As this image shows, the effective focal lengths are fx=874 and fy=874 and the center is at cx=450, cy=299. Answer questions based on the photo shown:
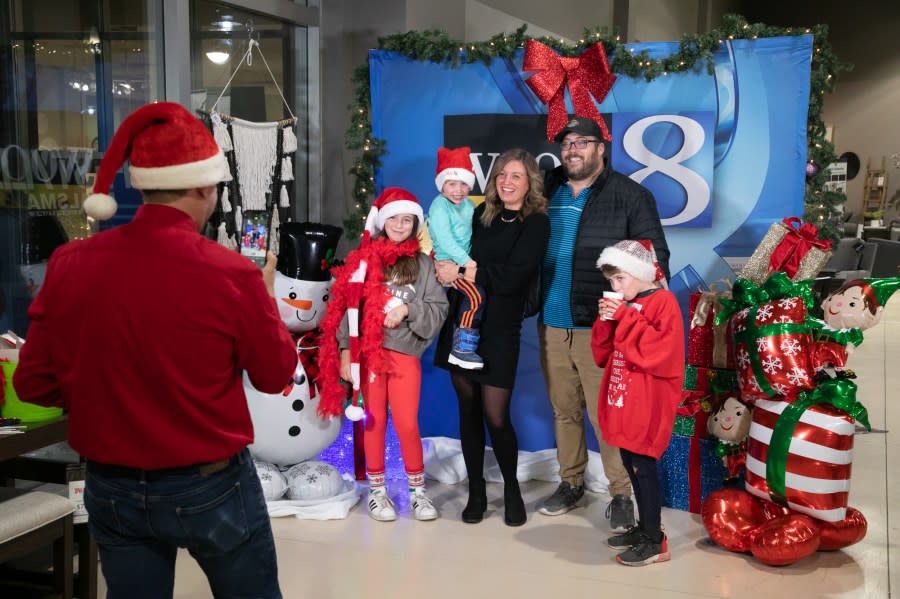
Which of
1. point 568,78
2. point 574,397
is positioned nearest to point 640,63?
point 568,78

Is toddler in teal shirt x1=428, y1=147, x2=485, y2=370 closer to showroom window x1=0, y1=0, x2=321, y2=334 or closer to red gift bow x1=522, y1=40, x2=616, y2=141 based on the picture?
red gift bow x1=522, y1=40, x2=616, y2=141

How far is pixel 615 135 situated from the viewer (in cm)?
430

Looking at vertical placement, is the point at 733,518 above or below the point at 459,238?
below

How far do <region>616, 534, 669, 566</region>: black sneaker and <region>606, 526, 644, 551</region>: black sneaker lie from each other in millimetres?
50

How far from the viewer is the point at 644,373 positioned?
10.8ft

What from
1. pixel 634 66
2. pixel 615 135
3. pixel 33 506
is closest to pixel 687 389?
pixel 615 135

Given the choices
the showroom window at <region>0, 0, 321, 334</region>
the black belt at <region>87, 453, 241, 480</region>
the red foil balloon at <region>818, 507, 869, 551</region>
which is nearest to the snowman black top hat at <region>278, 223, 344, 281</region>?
the showroom window at <region>0, 0, 321, 334</region>

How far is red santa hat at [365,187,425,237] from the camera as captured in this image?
3729 millimetres

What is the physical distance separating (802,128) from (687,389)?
132cm

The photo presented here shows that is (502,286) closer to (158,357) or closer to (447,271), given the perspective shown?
(447,271)

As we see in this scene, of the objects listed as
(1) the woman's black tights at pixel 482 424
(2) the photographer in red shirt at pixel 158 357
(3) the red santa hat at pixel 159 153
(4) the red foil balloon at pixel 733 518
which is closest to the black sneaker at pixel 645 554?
(4) the red foil balloon at pixel 733 518

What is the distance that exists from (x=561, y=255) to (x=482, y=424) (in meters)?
0.83

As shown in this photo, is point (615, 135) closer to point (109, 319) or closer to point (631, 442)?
point (631, 442)

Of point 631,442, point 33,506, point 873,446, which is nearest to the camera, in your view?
point 33,506
